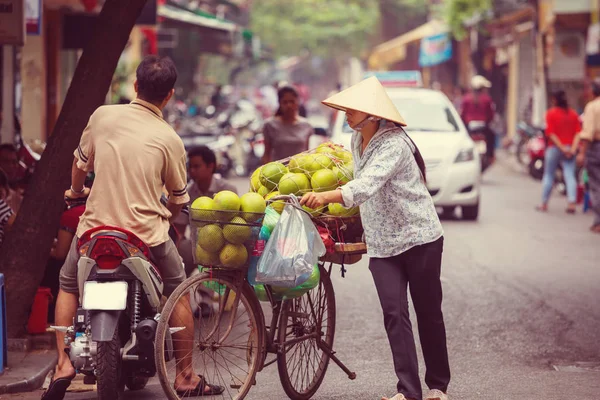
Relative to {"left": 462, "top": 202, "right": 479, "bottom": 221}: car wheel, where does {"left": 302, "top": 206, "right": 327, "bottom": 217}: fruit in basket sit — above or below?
above

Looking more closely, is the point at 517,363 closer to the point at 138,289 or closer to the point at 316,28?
the point at 138,289

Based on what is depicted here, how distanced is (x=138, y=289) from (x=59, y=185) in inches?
85.0

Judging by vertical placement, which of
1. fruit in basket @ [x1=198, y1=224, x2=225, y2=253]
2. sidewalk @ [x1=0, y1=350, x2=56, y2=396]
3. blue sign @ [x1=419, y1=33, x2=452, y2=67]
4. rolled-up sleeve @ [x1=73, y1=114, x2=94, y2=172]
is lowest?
sidewalk @ [x1=0, y1=350, x2=56, y2=396]

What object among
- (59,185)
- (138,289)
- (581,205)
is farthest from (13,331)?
(581,205)

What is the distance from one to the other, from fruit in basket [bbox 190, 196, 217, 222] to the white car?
9.08m

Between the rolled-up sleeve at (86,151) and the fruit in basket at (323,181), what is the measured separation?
1.16m

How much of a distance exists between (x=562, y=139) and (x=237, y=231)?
481 inches

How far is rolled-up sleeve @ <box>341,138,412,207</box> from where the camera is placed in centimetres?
556

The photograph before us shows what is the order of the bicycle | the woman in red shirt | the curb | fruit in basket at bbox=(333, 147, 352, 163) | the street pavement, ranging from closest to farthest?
the bicycle → fruit in basket at bbox=(333, 147, 352, 163) → the curb → the street pavement → the woman in red shirt

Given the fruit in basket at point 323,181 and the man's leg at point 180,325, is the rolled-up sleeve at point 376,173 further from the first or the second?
the man's leg at point 180,325

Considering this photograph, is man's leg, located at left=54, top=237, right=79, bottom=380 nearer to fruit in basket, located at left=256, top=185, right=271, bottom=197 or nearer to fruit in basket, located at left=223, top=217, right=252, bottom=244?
fruit in basket, located at left=223, top=217, right=252, bottom=244

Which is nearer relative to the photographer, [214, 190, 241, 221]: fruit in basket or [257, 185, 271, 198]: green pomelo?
[214, 190, 241, 221]: fruit in basket

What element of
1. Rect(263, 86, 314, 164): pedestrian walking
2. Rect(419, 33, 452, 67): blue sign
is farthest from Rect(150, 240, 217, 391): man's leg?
Rect(419, 33, 452, 67): blue sign

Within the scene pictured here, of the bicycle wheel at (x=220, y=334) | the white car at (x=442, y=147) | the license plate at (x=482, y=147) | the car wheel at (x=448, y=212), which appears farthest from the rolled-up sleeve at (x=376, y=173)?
the license plate at (x=482, y=147)
